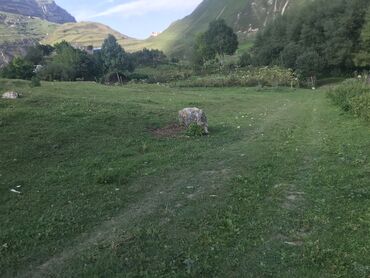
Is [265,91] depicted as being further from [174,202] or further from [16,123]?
[174,202]

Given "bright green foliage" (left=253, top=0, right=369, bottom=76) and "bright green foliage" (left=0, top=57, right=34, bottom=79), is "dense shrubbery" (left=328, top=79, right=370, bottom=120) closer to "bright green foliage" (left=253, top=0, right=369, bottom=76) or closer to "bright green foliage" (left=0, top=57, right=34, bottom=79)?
"bright green foliage" (left=253, top=0, right=369, bottom=76)

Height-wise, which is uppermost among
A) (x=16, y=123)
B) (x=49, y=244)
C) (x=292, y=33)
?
(x=292, y=33)

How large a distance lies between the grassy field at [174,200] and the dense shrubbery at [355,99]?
13.2 ft

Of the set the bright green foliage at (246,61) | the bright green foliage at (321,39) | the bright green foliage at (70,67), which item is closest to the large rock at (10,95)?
the bright green foliage at (70,67)

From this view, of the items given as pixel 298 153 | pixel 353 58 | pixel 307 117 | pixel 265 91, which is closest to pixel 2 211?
pixel 298 153

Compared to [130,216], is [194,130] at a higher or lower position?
higher

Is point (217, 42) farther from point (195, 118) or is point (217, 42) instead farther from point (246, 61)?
point (195, 118)

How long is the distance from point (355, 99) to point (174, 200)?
2482cm

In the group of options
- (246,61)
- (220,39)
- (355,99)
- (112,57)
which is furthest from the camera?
(220,39)

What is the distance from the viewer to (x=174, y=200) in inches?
575

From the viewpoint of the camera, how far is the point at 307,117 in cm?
3603

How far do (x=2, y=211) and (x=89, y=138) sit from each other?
31.4 ft

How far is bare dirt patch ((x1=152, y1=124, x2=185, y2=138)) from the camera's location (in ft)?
84.5

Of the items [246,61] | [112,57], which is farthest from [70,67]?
[246,61]
